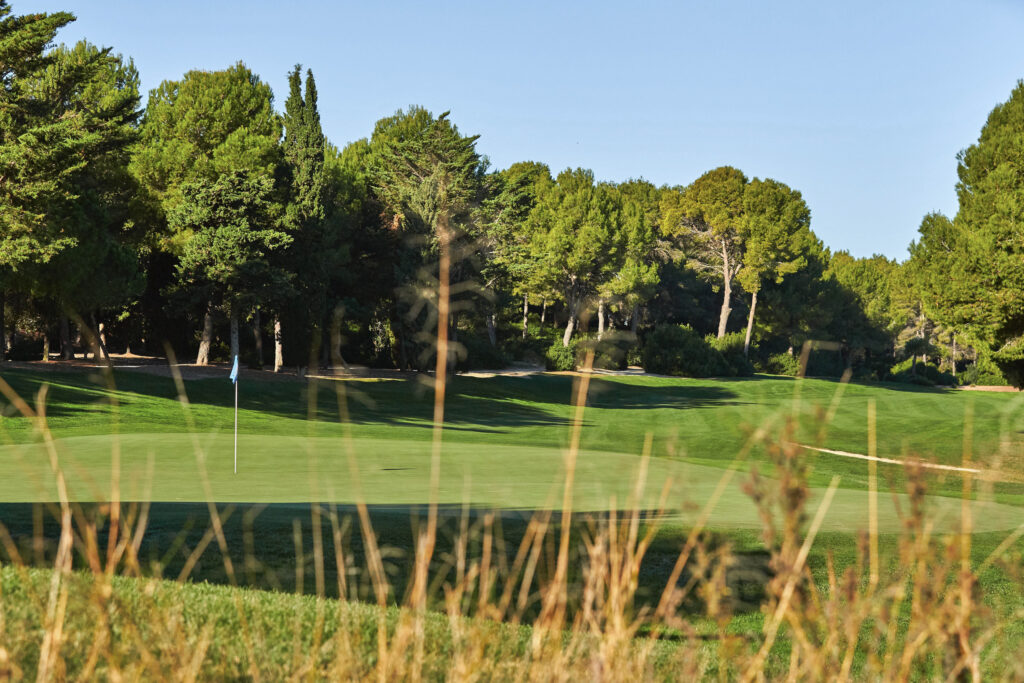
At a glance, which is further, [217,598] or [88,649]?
[217,598]

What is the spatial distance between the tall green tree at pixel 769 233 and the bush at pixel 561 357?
17.6m

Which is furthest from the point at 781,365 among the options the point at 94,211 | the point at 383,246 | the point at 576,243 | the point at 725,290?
the point at 94,211

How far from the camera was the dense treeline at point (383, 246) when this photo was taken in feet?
99.3

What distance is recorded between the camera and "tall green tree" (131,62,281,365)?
45.6m

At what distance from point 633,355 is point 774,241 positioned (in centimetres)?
1625

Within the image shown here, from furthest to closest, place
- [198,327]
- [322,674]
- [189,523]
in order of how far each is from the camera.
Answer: [198,327] → [189,523] → [322,674]

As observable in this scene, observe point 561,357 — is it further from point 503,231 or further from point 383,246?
point 383,246

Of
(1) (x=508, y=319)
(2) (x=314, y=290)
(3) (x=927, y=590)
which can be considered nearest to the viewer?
(3) (x=927, y=590)

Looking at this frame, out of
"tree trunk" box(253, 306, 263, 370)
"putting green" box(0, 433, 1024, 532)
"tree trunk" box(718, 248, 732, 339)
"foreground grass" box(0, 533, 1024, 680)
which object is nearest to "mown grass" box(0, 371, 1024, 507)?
"putting green" box(0, 433, 1024, 532)

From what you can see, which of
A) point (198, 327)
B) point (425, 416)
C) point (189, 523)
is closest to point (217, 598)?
point (189, 523)

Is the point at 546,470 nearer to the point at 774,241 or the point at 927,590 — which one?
the point at 927,590

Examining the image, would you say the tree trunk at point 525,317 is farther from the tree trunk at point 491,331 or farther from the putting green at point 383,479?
the putting green at point 383,479

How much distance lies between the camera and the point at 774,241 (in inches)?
2835

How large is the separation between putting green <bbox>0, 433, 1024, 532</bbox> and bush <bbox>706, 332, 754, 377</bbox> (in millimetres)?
48751
